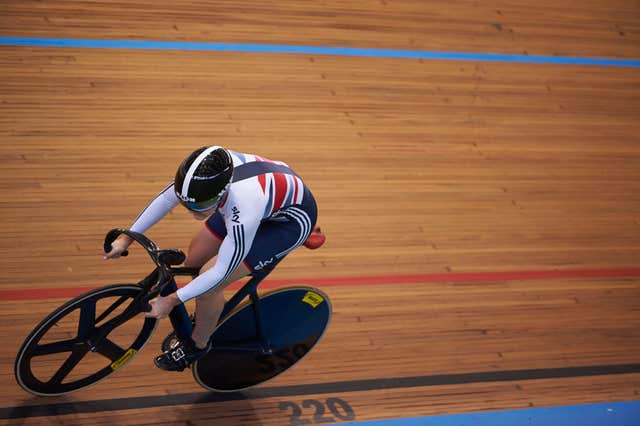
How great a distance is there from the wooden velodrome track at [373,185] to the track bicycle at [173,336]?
0.38 feet

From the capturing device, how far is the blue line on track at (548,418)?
3.39m

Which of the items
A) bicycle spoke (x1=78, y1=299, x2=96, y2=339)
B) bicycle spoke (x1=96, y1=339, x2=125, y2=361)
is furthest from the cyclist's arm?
bicycle spoke (x1=96, y1=339, x2=125, y2=361)

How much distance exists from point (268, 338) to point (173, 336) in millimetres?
420

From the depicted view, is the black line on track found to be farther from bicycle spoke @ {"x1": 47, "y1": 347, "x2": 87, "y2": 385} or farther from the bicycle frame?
the bicycle frame

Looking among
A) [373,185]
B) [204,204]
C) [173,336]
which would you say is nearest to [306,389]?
[173,336]

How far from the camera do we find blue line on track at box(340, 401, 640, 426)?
339 cm

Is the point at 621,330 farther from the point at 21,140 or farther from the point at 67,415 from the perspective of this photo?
the point at 21,140

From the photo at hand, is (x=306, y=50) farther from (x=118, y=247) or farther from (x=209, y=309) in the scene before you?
(x=118, y=247)

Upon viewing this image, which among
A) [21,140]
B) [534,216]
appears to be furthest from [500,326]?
[21,140]

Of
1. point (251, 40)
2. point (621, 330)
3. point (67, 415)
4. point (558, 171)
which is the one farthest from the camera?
point (251, 40)

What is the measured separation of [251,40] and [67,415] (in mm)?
3088

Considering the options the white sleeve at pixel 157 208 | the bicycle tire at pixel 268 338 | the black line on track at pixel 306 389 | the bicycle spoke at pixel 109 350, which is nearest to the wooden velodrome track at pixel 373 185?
the black line on track at pixel 306 389

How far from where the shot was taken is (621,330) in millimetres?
4016

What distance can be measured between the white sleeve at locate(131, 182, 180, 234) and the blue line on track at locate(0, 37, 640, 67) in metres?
2.61
